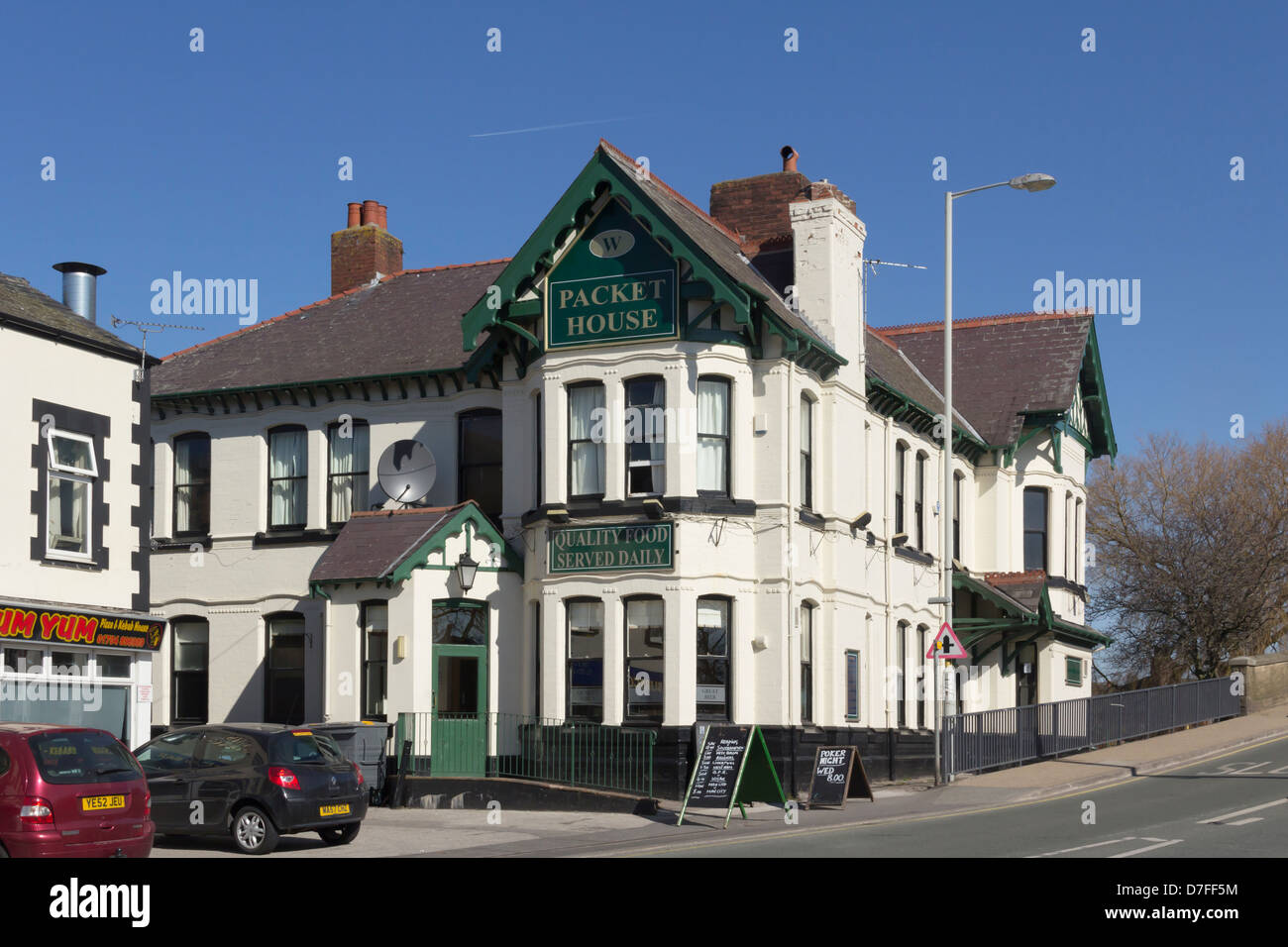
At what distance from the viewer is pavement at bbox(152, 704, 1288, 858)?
730 inches

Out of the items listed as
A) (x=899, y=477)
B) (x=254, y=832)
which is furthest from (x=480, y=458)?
(x=254, y=832)

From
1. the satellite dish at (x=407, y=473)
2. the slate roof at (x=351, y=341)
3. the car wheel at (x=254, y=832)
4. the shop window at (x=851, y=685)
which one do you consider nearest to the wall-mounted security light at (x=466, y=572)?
the satellite dish at (x=407, y=473)

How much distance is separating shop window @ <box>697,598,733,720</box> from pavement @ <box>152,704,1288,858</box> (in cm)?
191

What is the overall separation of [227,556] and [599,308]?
980 cm

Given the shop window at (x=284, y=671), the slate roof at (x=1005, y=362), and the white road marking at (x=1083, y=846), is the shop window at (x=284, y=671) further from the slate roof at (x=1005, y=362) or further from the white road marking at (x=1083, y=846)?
the white road marking at (x=1083, y=846)

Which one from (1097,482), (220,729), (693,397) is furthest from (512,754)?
(1097,482)

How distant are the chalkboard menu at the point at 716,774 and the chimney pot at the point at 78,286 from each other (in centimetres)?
1145

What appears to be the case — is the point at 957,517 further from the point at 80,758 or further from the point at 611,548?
the point at 80,758

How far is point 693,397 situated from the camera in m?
26.1

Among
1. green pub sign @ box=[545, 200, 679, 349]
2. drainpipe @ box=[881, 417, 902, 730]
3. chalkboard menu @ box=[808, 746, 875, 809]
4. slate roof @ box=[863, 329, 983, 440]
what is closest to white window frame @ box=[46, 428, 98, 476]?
green pub sign @ box=[545, 200, 679, 349]

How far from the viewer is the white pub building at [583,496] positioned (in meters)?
26.1

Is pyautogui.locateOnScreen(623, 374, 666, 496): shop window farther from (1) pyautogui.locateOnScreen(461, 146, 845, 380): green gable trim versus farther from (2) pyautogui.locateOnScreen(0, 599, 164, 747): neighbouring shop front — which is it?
(2) pyautogui.locateOnScreen(0, 599, 164, 747): neighbouring shop front
